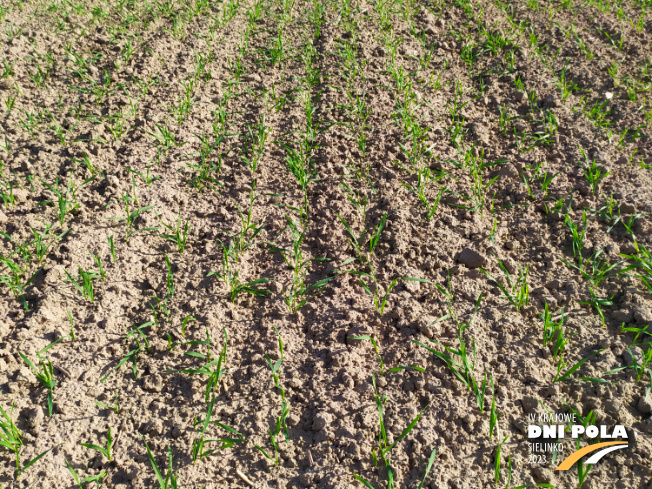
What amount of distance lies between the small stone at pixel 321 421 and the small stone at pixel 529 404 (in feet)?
2.92

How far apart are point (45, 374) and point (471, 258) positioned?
232cm

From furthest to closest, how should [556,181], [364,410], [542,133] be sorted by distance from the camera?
1. [542,133]
2. [556,181]
3. [364,410]

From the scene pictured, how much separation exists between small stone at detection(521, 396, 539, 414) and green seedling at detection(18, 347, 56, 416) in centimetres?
216

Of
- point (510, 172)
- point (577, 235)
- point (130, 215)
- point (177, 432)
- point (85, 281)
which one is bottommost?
point (177, 432)

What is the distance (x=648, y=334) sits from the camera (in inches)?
87.1

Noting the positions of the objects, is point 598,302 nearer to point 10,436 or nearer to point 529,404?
point 529,404

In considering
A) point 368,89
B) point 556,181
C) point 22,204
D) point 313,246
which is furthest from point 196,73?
point 556,181

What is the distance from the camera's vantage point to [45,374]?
2.14 metres

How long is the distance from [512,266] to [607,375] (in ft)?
2.39

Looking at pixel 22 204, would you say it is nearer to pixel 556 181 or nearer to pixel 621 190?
pixel 556 181

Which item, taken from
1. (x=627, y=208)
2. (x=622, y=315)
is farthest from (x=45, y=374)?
(x=627, y=208)

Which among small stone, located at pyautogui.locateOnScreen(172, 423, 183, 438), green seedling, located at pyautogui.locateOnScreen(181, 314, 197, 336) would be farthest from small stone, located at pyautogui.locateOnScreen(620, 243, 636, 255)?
small stone, located at pyautogui.locateOnScreen(172, 423, 183, 438)

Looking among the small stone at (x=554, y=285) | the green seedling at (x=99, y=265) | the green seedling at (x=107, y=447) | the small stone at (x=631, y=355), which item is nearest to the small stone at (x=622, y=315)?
the small stone at (x=631, y=355)

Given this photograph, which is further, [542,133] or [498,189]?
[542,133]
